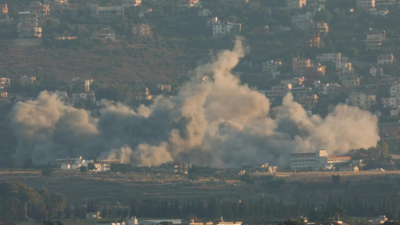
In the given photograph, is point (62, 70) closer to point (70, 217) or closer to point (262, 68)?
point (262, 68)

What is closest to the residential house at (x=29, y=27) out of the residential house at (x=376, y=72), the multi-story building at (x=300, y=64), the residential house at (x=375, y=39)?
the multi-story building at (x=300, y=64)

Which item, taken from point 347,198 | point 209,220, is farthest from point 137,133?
point 209,220

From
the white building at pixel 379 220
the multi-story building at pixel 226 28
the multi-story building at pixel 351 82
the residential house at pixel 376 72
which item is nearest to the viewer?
the white building at pixel 379 220

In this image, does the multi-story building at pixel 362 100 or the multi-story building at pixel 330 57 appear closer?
the multi-story building at pixel 362 100

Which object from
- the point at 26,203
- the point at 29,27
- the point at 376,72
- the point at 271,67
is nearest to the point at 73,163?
the point at 26,203

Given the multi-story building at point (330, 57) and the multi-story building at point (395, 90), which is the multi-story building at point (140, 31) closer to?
the multi-story building at point (330, 57)

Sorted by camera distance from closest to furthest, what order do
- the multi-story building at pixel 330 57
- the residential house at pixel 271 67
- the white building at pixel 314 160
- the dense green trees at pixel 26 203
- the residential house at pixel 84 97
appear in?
1. the dense green trees at pixel 26 203
2. the white building at pixel 314 160
3. the residential house at pixel 84 97
4. the multi-story building at pixel 330 57
5. the residential house at pixel 271 67
